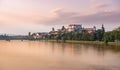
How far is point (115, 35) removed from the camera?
3054 inches

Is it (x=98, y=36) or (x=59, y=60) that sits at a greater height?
(x=98, y=36)

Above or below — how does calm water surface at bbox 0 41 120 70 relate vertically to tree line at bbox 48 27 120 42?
below

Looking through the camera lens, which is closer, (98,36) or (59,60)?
(59,60)

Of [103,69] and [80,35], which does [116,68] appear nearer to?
[103,69]

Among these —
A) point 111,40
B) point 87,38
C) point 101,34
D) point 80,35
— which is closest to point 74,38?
point 80,35

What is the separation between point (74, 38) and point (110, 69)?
3627 inches

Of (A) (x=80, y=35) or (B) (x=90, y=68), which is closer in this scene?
(B) (x=90, y=68)

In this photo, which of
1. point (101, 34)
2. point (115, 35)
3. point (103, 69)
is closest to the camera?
point (103, 69)

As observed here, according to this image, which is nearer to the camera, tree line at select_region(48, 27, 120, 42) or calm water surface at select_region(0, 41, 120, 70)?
calm water surface at select_region(0, 41, 120, 70)

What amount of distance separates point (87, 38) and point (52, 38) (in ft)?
178

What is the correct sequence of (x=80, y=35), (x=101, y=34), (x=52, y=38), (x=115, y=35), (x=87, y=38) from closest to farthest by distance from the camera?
1. (x=115, y=35)
2. (x=101, y=34)
3. (x=87, y=38)
4. (x=80, y=35)
5. (x=52, y=38)

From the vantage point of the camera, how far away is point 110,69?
24797 mm

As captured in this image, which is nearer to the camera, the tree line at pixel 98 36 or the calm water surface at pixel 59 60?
the calm water surface at pixel 59 60

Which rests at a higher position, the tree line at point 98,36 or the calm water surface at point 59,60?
the tree line at point 98,36
